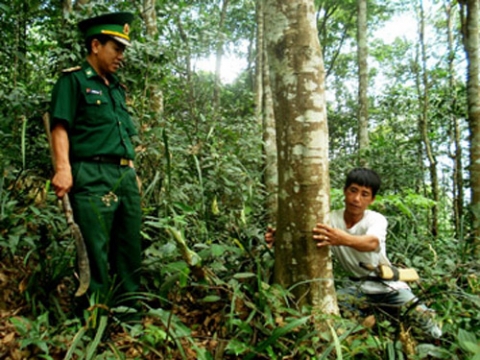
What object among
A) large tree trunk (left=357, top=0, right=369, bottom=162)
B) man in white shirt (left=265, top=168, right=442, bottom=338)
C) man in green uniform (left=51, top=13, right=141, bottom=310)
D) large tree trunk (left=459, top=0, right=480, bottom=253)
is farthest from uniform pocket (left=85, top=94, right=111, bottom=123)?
large tree trunk (left=357, top=0, right=369, bottom=162)

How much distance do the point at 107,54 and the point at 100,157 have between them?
65 cm

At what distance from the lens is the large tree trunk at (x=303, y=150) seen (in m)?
2.22

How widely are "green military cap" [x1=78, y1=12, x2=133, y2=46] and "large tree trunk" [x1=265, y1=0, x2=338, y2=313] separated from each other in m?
0.97

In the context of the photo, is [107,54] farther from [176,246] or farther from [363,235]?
[363,235]

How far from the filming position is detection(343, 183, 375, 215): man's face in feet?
8.87

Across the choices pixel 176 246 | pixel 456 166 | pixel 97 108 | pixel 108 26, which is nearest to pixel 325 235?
pixel 176 246

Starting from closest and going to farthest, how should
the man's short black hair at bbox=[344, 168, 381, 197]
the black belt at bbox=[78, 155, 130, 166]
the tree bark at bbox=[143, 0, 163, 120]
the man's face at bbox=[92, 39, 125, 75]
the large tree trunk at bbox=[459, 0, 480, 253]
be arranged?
the black belt at bbox=[78, 155, 130, 166], the man's face at bbox=[92, 39, 125, 75], the man's short black hair at bbox=[344, 168, 381, 197], the tree bark at bbox=[143, 0, 163, 120], the large tree trunk at bbox=[459, 0, 480, 253]

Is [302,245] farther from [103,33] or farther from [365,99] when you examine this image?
[365,99]

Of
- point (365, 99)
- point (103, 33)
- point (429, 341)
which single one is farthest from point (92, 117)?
point (365, 99)

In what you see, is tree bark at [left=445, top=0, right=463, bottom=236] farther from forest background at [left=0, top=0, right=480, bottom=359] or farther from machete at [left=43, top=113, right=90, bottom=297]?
machete at [left=43, top=113, right=90, bottom=297]

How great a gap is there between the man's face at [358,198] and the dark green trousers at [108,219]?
1.40 meters

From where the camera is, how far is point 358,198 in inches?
106

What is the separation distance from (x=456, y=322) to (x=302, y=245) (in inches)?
41.3

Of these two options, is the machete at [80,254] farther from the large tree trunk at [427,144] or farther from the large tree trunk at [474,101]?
the large tree trunk at [427,144]
